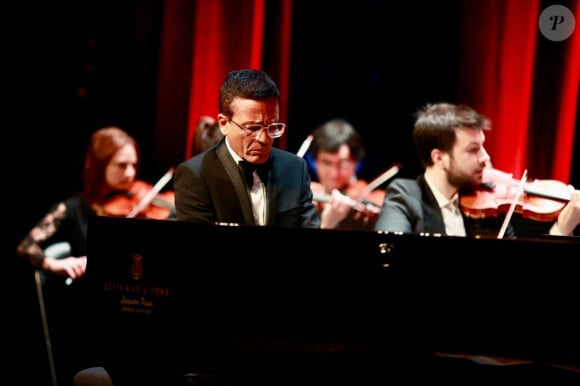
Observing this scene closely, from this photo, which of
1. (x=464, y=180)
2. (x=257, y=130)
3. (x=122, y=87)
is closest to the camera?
(x=257, y=130)

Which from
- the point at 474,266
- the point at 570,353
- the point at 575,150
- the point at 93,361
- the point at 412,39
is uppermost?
the point at 412,39

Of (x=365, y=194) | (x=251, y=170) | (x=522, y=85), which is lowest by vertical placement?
(x=365, y=194)

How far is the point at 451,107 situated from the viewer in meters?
3.28

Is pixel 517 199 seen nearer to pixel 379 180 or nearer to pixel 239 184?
pixel 379 180

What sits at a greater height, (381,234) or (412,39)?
(412,39)

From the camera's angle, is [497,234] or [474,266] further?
→ [497,234]

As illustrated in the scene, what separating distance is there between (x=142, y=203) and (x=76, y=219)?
1.26 feet

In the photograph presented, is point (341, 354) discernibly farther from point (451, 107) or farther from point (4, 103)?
point (4, 103)

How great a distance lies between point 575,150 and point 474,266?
197 cm

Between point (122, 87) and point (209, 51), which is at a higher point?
point (209, 51)

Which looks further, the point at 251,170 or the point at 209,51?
the point at 209,51

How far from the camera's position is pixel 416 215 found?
3010 mm

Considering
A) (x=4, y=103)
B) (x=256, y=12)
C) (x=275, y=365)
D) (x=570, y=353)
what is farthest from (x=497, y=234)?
(x=4, y=103)

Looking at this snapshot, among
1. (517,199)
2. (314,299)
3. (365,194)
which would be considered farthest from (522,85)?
(314,299)
